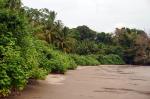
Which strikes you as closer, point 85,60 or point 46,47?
point 46,47

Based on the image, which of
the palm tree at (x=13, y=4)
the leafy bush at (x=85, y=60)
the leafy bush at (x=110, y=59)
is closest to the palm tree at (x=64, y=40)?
the leafy bush at (x=85, y=60)

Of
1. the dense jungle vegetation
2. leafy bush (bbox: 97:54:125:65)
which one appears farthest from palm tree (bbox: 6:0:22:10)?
leafy bush (bbox: 97:54:125:65)

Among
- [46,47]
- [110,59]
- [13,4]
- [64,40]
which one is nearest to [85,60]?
[64,40]

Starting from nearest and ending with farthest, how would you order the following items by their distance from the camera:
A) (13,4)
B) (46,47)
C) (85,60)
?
(13,4) < (46,47) < (85,60)

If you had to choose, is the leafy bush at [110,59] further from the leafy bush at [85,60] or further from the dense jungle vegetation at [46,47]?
the leafy bush at [85,60]

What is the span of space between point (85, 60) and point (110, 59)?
507 inches

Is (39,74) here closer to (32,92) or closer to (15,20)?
(32,92)

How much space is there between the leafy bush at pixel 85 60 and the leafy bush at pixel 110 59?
3412 mm

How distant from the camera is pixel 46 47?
3053cm

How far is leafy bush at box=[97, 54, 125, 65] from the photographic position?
7369 centimetres

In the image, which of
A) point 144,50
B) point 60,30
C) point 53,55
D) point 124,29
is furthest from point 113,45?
point 53,55

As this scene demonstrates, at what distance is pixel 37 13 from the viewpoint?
4994 cm

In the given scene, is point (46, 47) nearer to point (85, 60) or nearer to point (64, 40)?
point (64, 40)

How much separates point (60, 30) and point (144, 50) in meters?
24.5
